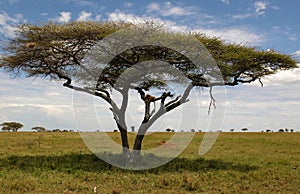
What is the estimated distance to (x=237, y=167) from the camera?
57.0ft

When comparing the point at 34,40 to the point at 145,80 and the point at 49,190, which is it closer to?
the point at 145,80

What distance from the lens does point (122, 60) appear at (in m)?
18.6

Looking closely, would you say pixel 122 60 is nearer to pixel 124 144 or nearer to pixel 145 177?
pixel 124 144

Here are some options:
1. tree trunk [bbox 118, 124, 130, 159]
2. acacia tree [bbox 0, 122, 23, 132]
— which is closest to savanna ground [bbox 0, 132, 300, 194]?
tree trunk [bbox 118, 124, 130, 159]

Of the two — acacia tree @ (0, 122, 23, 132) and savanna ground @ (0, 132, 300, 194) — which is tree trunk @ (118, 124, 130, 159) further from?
acacia tree @ (0, 122, 23, 132)

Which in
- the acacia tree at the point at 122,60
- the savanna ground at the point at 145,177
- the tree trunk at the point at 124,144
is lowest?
the savanna ground at the point at 145,177

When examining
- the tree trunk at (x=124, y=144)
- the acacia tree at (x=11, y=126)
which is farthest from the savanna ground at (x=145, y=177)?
the acacia tree at (x=11, y=126)

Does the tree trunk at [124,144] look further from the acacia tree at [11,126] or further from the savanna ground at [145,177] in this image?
the acacia tree at [11,126]

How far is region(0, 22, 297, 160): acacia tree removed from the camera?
17047 millimetres

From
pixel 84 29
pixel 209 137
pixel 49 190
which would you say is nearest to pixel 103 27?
pixel 84 29

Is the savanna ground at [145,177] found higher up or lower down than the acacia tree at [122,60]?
lower down

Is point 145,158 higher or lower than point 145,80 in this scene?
lower

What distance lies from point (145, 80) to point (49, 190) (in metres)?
10.8

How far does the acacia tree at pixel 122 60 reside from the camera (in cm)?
1705
